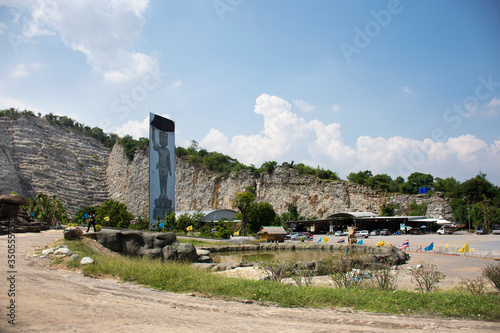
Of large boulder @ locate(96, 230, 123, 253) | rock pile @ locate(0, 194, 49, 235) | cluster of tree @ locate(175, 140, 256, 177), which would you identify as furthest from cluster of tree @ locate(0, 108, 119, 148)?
large boulder @ locate(96, 230, 123, 253)

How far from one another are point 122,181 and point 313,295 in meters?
77.9

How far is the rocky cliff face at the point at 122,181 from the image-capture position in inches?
2379

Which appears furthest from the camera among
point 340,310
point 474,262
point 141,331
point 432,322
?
point 474,262

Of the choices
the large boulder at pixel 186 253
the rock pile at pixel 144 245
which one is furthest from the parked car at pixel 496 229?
the rock pile at pixel 144 245

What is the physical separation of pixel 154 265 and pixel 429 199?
178 ft

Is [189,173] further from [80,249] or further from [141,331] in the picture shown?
[141,331]

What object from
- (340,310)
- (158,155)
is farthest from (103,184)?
(340,310)

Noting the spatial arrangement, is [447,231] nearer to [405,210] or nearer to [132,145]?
[405,210]

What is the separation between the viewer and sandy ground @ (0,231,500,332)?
18.1 feet

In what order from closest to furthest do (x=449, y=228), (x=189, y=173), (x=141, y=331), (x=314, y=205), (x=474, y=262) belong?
(x=141, y=331), (x=474, y=262), (x=449, y=228), (x=314, y=205), (x=189, y=173)

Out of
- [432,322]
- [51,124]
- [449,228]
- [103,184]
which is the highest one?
[51,124]

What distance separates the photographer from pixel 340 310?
23.1 ft

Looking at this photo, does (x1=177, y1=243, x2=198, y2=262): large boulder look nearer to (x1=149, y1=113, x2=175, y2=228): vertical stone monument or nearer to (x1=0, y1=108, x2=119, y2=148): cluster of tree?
(x1=149, y1=113, x2=175, y2=228): vertical stone monument

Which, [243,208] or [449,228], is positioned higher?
[243,208]
